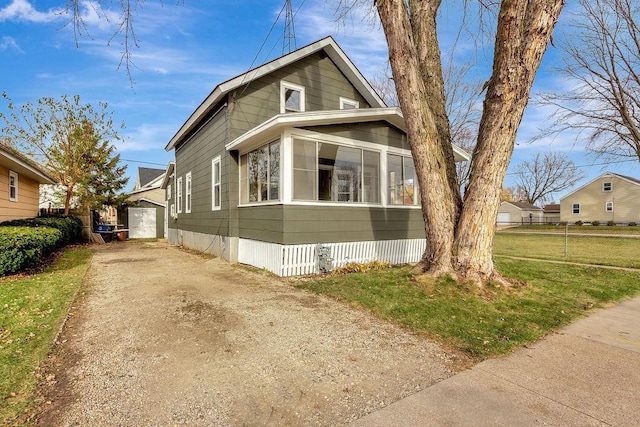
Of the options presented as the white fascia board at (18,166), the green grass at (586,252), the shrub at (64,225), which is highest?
the white fascia board at (18,166)

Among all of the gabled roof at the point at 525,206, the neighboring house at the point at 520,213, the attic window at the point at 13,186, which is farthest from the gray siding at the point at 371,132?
the gabled roof at the point at 525,206

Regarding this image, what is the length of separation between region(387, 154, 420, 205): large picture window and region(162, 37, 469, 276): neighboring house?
0.03 m

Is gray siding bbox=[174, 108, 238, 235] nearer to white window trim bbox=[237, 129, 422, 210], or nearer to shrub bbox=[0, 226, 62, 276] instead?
white window trim bbox=[237, 129, 422, 210]

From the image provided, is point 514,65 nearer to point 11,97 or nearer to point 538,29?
point 538,29

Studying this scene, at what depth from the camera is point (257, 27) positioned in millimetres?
8406

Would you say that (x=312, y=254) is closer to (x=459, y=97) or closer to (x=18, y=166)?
(x=18, y=166)

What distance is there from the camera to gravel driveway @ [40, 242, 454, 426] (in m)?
2.44

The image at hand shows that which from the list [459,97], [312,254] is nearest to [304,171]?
[312,254]

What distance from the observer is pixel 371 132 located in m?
9.05

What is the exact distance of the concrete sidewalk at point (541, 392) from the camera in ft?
7.70

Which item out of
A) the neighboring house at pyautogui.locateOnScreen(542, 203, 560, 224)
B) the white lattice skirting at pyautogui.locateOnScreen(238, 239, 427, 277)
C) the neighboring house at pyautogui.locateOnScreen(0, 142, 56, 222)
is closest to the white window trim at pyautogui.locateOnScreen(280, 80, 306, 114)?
the white lattice skirting at pyautogui.locateOnScreen(238, 239, 427, 277)

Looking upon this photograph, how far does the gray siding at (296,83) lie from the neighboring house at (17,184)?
6010 millimetres

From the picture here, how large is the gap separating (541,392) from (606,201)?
48.4m

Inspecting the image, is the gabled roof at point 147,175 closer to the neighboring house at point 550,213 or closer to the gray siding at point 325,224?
the gray siding at point 325,224
